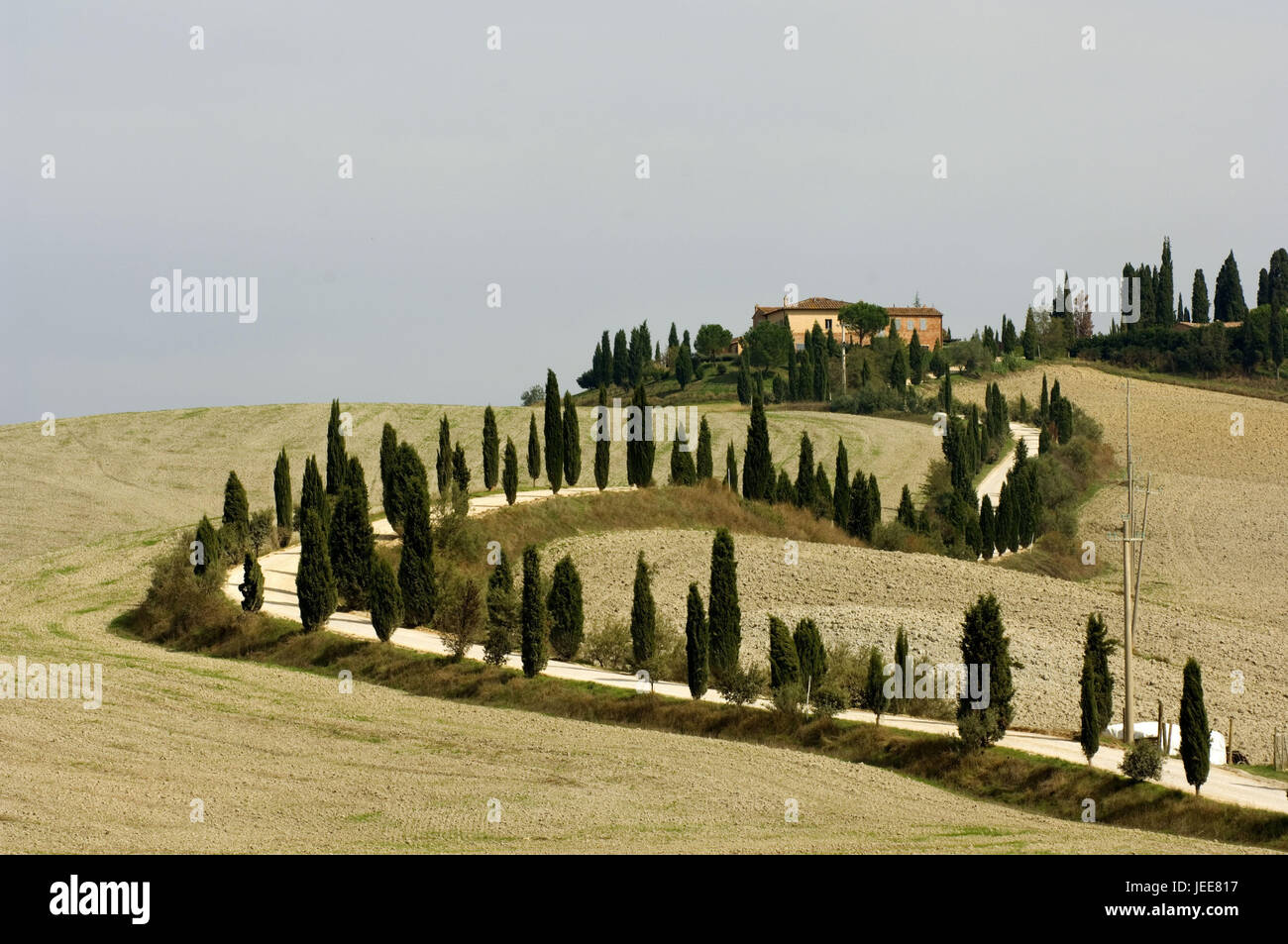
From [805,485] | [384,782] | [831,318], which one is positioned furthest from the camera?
[831,318]

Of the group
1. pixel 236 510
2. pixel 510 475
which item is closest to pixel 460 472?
pixel 510 475

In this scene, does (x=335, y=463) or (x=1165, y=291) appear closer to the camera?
(x=335, y=463)

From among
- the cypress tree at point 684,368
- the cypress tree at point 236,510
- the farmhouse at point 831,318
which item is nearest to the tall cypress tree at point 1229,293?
the farmhouse at point 831,318

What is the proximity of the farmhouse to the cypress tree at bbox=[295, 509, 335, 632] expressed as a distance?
119 m

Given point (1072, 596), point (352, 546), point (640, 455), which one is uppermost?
point (640, 455)

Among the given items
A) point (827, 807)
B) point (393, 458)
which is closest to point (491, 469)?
point (393, 458)

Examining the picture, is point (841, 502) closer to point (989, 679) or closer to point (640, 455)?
point (640, 455)

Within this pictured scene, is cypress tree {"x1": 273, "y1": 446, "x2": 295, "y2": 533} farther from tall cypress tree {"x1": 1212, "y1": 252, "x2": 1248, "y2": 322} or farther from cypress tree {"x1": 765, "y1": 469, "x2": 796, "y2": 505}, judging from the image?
tall cypress tree {"x1": 1212, "y1": 252, "x2": 1248, "y2": 322}

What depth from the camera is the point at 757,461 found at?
71375mm

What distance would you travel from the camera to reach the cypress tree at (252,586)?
44406 mm

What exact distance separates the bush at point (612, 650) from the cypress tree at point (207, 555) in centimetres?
1338

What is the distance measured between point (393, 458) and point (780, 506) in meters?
23.0

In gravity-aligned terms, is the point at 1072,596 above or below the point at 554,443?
below

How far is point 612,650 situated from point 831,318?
131 m
